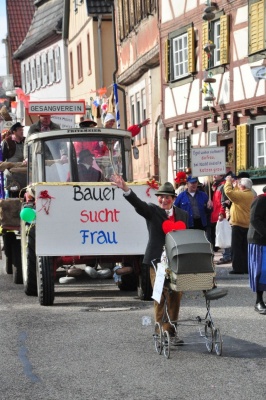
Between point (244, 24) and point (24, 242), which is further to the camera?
point (244, 24)

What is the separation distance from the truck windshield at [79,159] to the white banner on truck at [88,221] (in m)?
0.62

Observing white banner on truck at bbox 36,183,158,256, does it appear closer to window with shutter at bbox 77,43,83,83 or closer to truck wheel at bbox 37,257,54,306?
truck wheel at bbox 37,257,54,306

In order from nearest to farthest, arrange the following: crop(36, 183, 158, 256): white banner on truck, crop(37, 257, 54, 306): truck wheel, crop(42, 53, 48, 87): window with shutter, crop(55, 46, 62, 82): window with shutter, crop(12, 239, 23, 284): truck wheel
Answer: crop(37, 257, 54, 306): truck wheel, crop(36, 183, 158, 256): white banner on truck, crop(12, 239, 23, 284): truck wheel, crop(55, 46, 62, 82): window with shutter, crop(42, 53, 48, 87): window with shutter

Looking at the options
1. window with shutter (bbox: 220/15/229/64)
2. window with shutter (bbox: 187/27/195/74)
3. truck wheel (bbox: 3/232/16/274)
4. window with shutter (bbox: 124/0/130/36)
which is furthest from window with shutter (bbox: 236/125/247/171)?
window with shutter (bbox: 124/0/130/36)

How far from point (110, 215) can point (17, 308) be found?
1830 mm

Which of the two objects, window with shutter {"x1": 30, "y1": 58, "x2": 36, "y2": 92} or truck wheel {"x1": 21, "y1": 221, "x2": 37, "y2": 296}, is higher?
window with shutter {"x1": 30, "y1": 58, "x2": 36, "y2": 92}

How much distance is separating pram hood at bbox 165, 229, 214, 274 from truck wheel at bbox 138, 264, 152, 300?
13.5 feet

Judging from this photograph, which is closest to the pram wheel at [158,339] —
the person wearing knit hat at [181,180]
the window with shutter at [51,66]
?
the person wearing knit hat at [181,180]

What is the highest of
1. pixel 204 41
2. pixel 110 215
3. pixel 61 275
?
pixel 204 41

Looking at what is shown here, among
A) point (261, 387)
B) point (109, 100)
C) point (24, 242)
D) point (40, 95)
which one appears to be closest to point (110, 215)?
point (24, 242)

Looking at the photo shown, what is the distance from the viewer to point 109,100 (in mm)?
41219

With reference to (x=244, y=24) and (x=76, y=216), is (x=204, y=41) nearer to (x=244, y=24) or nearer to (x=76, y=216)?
(x=244, y=24)

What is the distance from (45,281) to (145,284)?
4.33 ft

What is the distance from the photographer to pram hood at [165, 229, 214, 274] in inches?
391
